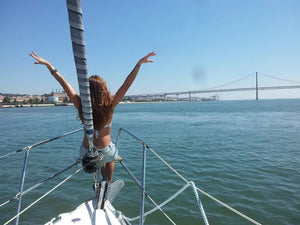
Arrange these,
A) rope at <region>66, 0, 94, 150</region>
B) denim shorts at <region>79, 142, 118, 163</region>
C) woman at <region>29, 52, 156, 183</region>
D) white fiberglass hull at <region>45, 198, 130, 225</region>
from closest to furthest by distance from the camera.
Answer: rope at <region>66, 0, 94, 150</region> → white fiberglass hull at <region>45, 198, 130, 225</region> → woman at <region>29, 52, 156, 183</region> → denim shorts at <region>79, 142, 118, 163</region>

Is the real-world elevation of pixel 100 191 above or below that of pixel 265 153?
above

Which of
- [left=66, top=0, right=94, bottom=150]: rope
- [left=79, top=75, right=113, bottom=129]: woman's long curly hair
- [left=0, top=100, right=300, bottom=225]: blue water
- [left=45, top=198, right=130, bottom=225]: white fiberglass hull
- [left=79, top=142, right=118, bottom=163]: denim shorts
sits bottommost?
[left=0, top=100, right=300, bottom=225]: blue water

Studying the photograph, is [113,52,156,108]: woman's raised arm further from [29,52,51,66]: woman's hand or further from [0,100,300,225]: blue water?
[0,100,300,225]: blue water

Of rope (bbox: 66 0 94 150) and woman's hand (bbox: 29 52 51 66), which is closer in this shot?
rope (bbox: 66 0 94 150)

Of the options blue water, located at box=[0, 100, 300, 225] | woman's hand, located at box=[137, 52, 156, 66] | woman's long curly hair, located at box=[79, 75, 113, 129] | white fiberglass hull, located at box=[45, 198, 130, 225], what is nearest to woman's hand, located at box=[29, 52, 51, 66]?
woman's long curly hair, located at box=[79, 75, 113, 129]

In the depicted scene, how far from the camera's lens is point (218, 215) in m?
4.54

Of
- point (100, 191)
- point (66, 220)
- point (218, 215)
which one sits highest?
point (100, 191)

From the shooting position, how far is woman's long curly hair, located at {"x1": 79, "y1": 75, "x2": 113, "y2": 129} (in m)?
2.00

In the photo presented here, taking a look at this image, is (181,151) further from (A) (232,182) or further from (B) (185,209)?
(B) (185,209)

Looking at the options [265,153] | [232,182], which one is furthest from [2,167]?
[265,153]

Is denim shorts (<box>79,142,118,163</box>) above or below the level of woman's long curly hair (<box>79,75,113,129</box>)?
below

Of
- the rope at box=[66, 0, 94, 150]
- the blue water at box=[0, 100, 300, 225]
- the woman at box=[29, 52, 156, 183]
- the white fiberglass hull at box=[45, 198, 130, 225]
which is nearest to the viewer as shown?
the rope at box=[66, 0, 94, 150]

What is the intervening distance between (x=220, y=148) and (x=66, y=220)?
9.76 metres

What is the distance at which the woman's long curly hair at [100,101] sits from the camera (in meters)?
2.00
